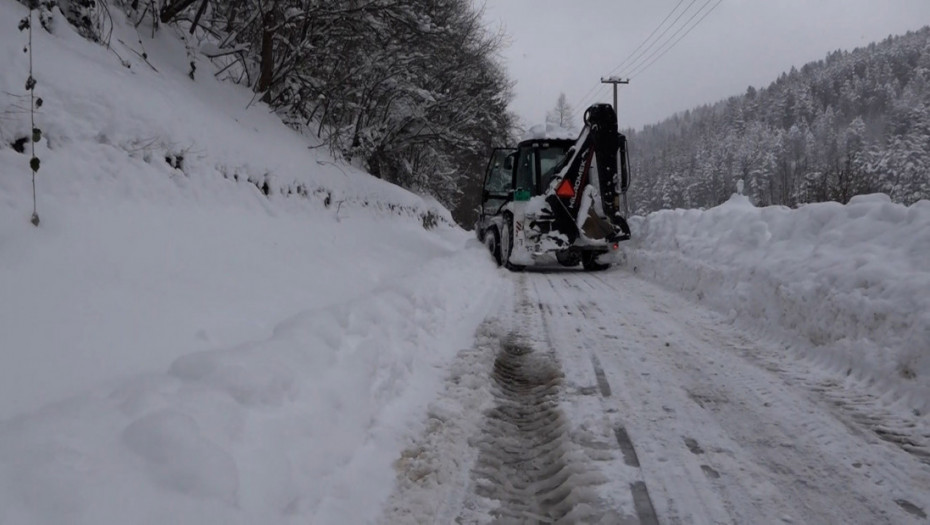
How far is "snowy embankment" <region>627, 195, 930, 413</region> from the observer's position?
4000 mm

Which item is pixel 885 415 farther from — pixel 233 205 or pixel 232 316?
pixel 233 205

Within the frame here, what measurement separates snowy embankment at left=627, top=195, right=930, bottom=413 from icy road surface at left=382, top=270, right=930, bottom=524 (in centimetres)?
29

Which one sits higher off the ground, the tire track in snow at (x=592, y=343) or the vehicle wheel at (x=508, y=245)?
the vehicle wheel at (x=508, y=245)

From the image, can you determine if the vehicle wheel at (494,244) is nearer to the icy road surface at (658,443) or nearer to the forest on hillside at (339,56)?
the forest on hillside at (339,56)

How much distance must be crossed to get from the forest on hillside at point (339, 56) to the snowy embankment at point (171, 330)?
1.19 m

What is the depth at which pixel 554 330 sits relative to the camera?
6.11 metres

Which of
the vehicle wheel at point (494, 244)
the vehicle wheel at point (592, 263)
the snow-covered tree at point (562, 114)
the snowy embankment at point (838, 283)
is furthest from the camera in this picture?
the snow-covered tree at point (562, 114)

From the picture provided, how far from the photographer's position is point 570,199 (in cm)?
1116

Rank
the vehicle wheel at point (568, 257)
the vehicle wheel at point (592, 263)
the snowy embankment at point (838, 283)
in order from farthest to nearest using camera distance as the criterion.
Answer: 1. the vehicle wheel at point (592, 263)
2. the vehicle wheel at point (568, 257)
3. the snowy embankment at point (838, 283)

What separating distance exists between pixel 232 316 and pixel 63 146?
6.65 feet

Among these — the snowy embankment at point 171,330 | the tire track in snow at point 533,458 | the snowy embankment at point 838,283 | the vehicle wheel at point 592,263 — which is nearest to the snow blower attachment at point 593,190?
the vehicle wheel at point 592,263

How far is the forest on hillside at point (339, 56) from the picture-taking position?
30.4 ft

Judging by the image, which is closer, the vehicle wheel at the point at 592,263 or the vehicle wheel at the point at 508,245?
the vehicle wheel at the point at 508,245

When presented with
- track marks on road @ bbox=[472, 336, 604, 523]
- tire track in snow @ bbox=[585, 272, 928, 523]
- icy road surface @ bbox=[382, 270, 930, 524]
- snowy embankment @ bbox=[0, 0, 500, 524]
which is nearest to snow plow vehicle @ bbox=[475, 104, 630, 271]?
snowy embankment @ bbox=[0, 0, 500, 524]
